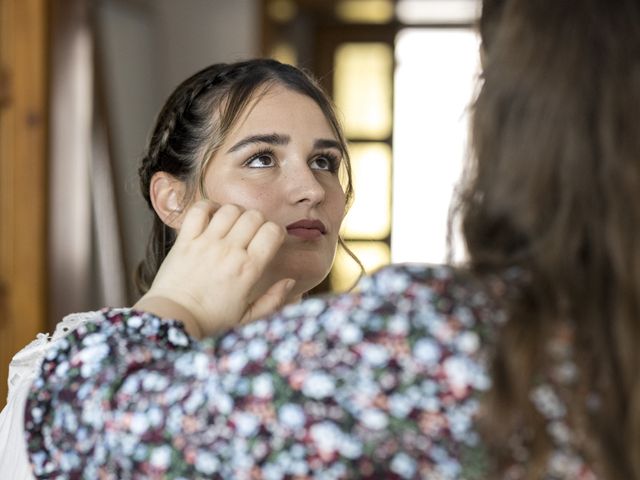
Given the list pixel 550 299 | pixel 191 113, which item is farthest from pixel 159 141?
pixel 550 299

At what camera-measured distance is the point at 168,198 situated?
1650 mm

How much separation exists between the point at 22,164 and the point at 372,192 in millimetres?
3097

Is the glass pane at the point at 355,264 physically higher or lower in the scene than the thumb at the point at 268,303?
lower

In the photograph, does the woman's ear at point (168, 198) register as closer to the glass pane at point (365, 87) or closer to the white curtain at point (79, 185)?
the white curtain at point (79, 185)

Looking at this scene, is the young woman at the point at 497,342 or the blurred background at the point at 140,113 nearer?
the young woman at the point at 497,342

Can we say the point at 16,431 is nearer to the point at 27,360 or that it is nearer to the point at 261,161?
the point at 27,360

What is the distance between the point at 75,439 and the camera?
0.88 metres

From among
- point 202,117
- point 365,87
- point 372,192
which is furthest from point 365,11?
point 202,117

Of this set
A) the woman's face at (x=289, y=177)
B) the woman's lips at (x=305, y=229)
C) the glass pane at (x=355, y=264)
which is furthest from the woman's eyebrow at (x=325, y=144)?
the glass pane at (x=355, y=264)

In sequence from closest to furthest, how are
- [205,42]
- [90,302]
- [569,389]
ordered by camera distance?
[569,389] < [90,302] < [205,42]

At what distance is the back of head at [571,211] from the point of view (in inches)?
30.8

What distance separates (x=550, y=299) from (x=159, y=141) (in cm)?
104

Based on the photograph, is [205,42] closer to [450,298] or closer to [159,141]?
[159,141]

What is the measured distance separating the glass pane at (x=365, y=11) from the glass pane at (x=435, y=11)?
70 millimetres
